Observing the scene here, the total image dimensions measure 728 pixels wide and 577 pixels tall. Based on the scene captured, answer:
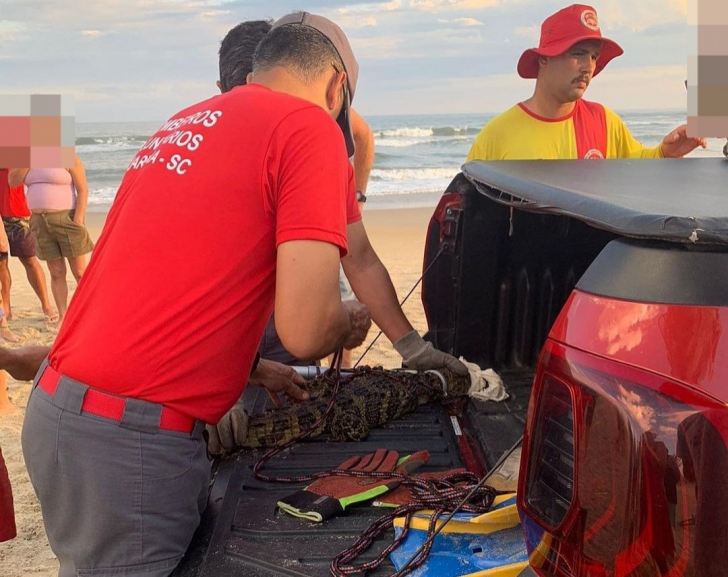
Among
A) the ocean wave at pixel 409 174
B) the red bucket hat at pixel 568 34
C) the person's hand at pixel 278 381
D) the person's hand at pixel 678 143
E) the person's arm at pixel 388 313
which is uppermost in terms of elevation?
the red bucket hat at pixel 568 34

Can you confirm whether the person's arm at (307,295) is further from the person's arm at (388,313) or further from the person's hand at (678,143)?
the person's hand at (678,143)

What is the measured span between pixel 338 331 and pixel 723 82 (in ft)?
5.66

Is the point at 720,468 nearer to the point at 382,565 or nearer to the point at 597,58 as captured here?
the point at 382,565

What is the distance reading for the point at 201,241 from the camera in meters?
1.88

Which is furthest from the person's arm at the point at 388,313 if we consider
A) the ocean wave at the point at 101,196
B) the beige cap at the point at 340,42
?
the ocean wave at the point at 101,196

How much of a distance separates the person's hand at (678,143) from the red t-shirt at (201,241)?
2.59 meters

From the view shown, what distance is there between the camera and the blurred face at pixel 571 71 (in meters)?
4.17

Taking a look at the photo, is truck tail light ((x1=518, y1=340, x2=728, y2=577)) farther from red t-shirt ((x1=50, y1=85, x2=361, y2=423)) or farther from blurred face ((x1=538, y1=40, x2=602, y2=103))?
blurred face ((x1=538, y1=40, x2=602, y2=103))

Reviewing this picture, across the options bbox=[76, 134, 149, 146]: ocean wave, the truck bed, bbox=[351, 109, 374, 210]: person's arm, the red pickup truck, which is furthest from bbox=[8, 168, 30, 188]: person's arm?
bbox=[76, 134, 149, 146]: ocean wave

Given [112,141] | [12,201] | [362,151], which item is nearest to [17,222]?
[12,201]

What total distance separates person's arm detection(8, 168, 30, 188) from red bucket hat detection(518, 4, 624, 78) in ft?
17.1

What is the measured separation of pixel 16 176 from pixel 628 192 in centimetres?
720

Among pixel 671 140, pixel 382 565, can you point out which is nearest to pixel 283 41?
pixel 382 565

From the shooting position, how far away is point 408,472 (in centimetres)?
240
